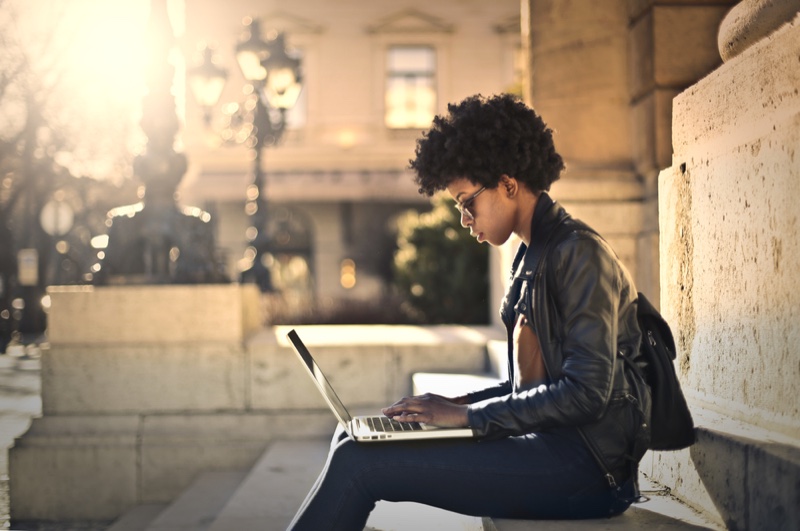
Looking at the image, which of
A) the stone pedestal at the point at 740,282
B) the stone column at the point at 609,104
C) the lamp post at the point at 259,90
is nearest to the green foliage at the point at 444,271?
the lamp post at the point at 259,90

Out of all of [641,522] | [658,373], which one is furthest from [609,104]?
[641,522]

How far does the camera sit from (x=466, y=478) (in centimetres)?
233

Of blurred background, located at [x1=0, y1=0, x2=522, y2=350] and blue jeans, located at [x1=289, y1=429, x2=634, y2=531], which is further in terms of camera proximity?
blurred background, located at [x1=0, y1=0, x2=522, y2=350]

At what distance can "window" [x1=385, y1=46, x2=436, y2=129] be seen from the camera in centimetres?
2544

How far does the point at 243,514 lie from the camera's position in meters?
4.26

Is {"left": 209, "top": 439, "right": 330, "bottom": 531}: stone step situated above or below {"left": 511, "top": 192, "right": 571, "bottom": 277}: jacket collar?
below

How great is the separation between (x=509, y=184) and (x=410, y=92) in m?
23.4

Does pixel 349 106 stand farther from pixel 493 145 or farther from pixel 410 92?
pixel 493 145

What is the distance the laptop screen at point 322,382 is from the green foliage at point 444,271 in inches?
268

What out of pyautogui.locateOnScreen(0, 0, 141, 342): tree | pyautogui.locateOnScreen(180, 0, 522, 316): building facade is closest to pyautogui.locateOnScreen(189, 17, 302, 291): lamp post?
→ pyautogui.locateOnScreen(0, 0, 141, 342): tree

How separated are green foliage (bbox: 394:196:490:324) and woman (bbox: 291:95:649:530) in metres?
6.98

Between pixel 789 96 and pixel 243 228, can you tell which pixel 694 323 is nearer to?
pixel 789 96

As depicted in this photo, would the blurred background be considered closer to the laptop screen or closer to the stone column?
the stone column

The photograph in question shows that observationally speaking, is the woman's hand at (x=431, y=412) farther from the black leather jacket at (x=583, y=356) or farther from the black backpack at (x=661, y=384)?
the black backpack at (x=661, y=384)
